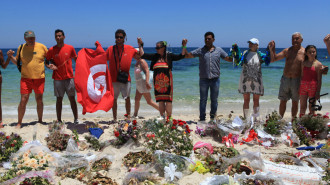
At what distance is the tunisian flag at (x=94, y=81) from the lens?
6293mm

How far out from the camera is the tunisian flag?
629 centimetres

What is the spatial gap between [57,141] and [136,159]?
161cm

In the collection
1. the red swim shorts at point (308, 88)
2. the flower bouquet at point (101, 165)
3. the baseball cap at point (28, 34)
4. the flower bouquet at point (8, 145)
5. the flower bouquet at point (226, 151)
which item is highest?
the baseball cap at point (28, 34)

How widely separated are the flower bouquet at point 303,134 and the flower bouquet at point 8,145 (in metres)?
4.93

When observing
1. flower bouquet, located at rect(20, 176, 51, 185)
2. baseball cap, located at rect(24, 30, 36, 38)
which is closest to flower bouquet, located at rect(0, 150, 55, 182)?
flower bouquet, located at rect(20, 176, 51, 185)

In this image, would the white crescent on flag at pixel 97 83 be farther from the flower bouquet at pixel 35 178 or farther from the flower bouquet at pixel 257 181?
the flower bouquet at pixel 257 181

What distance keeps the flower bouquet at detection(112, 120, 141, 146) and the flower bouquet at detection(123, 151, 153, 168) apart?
0.44 meters

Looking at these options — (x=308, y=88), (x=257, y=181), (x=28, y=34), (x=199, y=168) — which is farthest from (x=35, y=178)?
(x=308, y=88)

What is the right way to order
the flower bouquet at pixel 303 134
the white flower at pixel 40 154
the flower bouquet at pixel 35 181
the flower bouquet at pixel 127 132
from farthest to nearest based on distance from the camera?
the flower bouquet at pixel 303 134 → the flower bouquet at pixel 127 132 → the white flower at pixel 40 154 → the flower bouquet at pixel 35 181

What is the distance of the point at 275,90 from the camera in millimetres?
13672

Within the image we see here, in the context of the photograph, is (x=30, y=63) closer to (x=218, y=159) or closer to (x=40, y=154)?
(x=40, y=154)

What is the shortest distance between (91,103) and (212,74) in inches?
103

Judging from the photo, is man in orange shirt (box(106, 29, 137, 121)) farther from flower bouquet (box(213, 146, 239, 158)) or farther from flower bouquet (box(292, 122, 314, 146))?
flower bouquet (box(292, 122, 314, 146))

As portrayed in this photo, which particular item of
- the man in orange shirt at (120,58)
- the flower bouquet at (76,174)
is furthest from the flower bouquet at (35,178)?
the man in orange shirt at (120,58)
